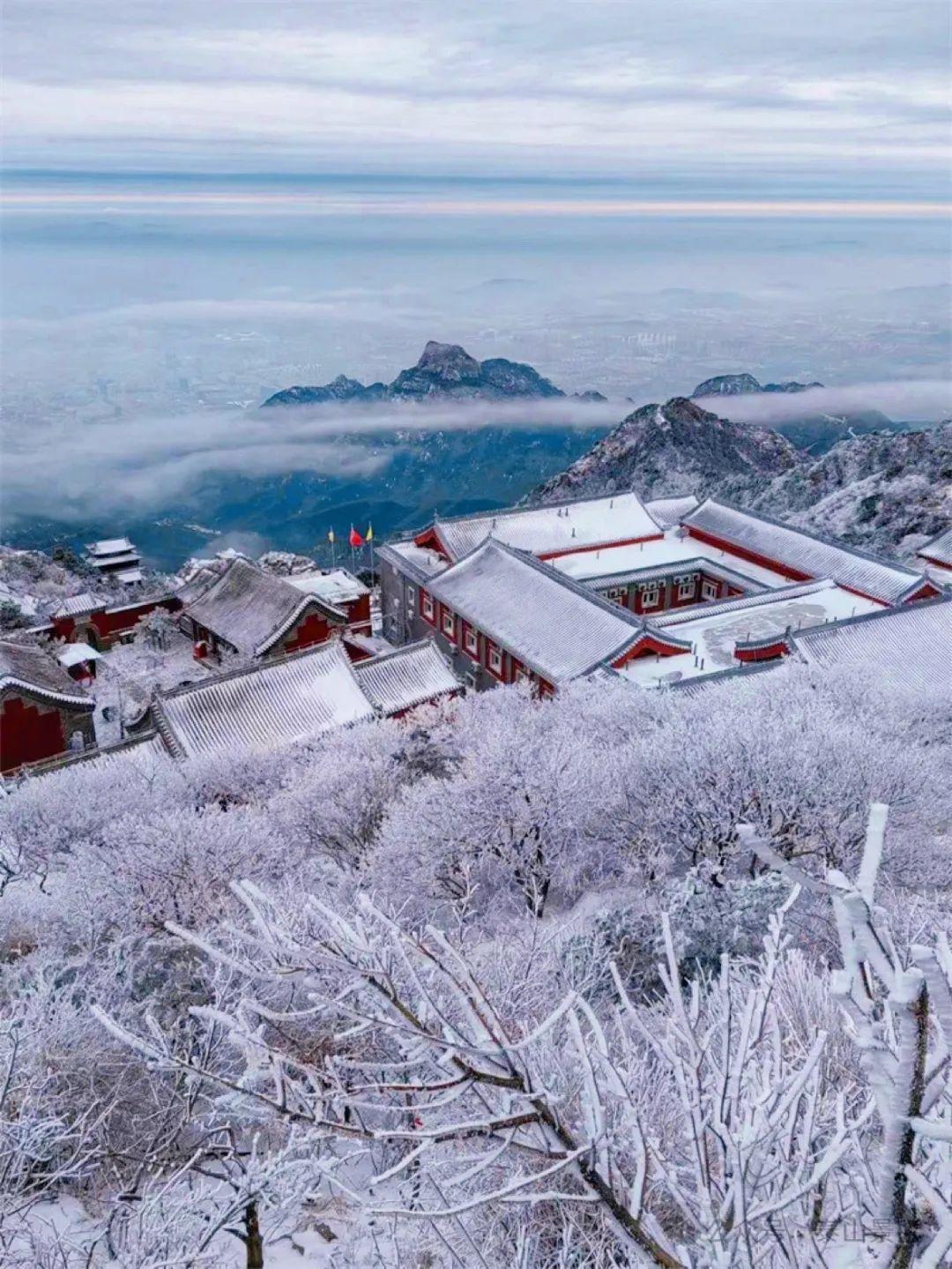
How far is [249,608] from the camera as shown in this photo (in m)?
39.9

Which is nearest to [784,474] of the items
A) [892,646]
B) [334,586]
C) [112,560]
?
[334,586]

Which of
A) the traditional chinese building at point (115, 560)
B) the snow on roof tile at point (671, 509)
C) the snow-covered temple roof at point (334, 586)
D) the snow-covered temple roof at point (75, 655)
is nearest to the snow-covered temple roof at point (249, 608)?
the snow-covered temple roof at point (334, 586)

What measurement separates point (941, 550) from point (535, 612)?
23338 mm

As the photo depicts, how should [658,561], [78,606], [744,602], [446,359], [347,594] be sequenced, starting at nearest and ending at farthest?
[744,602] < [658,561] < [78,606] < [347,594] < [446,359]

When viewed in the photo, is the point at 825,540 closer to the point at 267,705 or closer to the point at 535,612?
the point at 535,612

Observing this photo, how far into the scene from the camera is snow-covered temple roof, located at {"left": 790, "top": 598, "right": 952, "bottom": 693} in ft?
86.6

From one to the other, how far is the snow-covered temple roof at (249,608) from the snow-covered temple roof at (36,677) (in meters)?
8.02

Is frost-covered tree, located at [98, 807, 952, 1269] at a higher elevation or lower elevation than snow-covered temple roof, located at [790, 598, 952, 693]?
higher

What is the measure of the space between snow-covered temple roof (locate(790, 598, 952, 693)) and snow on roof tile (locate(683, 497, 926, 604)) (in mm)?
5780

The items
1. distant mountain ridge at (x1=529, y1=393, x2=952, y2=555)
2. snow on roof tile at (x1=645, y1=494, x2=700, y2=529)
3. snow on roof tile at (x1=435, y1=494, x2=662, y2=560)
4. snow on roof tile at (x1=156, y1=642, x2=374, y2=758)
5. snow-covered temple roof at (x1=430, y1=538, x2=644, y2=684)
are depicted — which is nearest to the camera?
snow on roof tile at (x1=156, y1=642, x2=374, y2=758)

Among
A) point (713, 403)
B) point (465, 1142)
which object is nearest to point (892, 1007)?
point (465, 1142)

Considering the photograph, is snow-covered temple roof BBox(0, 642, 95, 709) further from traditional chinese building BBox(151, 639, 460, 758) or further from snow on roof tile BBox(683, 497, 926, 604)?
snow on roof tile BBox(683, 497, 926, 604)

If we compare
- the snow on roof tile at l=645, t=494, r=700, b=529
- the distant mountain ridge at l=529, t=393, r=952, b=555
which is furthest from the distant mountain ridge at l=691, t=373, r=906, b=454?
the snow on roof tile at l=645, t=494, r=700, b=529

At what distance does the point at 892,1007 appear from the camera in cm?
359
